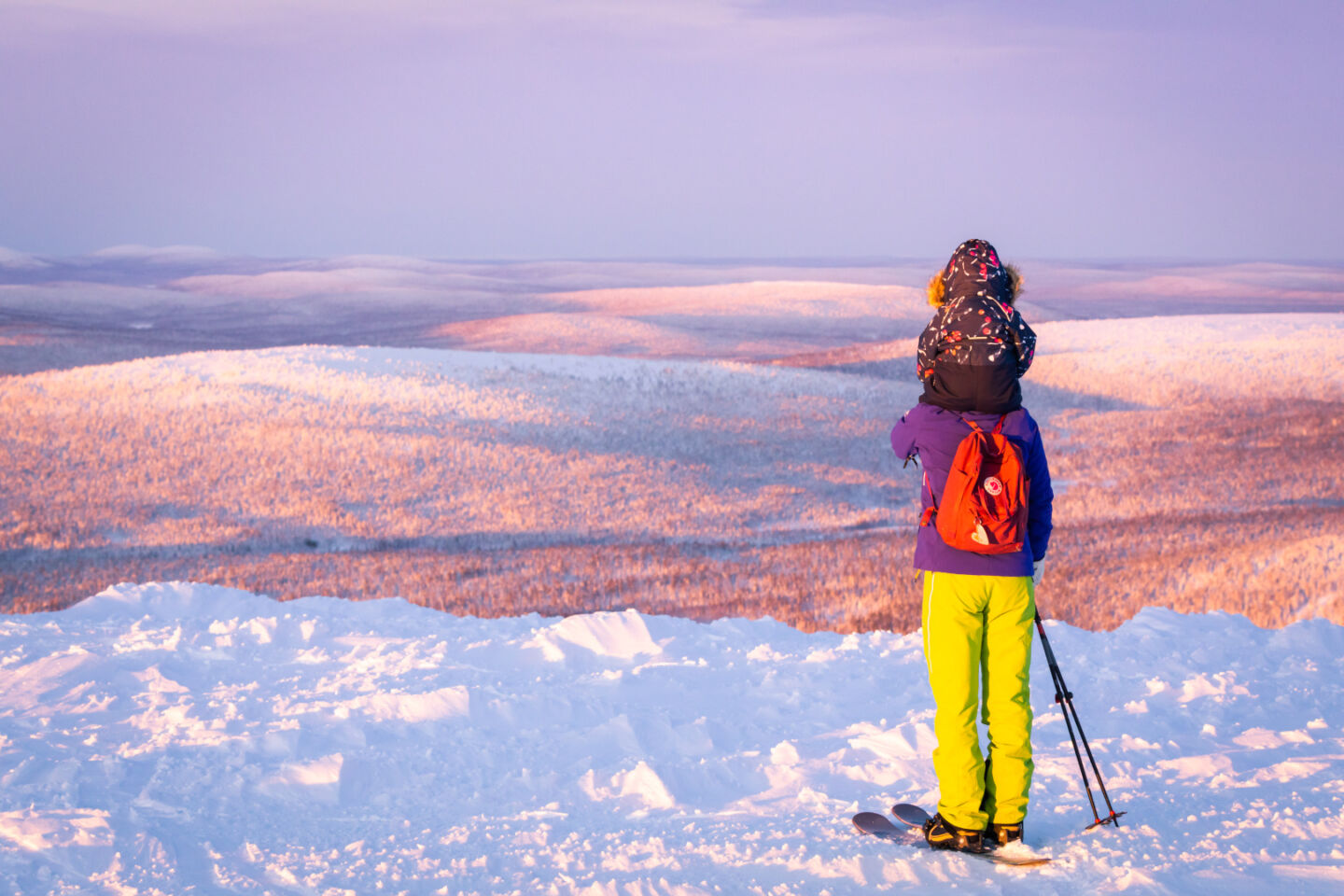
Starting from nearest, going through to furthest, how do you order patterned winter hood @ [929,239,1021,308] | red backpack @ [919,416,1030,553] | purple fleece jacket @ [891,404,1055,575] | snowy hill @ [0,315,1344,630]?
red backpack @ [919,416,1030,553], purple fleece jacket @ [891,404,1055,575], patterned winter hood @ [929,239,1021,308], snowy hill @ [0,315,1344,630]

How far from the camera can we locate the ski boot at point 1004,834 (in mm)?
4199

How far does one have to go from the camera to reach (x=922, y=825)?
4.43 m

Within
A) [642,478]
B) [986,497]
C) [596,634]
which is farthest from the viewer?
[642,478]

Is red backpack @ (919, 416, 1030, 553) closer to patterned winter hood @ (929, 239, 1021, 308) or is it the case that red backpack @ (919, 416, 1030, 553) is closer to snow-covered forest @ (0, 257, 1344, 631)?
patterned winter hood @ (929, 239, 1021, 308)

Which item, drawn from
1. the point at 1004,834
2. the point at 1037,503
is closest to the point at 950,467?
the point at 1037,503

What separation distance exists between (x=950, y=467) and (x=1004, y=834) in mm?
1523

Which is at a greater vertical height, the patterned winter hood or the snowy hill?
the patterned winter hood

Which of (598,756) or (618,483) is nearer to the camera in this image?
(598,756)

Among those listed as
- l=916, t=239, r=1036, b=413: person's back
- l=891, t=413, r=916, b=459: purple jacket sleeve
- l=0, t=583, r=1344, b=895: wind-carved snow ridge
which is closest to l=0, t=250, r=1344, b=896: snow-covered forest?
l=0, t=583, r=1344, b=895: wind-carved snow ridge

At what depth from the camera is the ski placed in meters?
4.07

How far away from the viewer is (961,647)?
4176 millimetres

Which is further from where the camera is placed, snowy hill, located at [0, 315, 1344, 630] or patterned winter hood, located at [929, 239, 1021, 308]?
snowy hill, located at [0, 315, 1344, 630]

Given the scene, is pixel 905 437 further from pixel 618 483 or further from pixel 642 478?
pixel 642 478

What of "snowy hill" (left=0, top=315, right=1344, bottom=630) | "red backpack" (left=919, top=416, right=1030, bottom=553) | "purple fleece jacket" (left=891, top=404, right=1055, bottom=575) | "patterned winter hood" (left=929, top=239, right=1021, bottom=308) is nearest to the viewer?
"red backpack" (left=919, top=416, right=1030, bottom=553)
